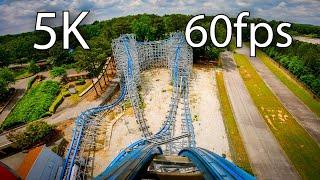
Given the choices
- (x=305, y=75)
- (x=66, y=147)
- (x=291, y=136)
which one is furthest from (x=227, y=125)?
(x=305, y=75)

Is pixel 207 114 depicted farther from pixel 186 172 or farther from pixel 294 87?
pixel 186 172

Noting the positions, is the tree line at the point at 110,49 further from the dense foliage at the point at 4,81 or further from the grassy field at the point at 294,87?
the dense foliage at the point at 4,81

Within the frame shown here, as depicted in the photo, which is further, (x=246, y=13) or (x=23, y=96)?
(x=23, y=96)

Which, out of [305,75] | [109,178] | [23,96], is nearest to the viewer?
[109,178]

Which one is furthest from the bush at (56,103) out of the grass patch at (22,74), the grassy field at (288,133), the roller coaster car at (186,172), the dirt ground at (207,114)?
the roller coaster car at (186,172)

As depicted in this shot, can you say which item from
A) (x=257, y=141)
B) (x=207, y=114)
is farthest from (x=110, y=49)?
(x=257, y=141)

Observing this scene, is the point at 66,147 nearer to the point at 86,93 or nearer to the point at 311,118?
the point at 86,93
